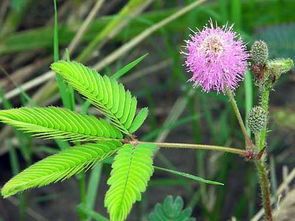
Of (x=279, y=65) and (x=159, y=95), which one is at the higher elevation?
(x=159, y=95)

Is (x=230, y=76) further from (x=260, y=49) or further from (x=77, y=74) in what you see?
(x=77, y=74)

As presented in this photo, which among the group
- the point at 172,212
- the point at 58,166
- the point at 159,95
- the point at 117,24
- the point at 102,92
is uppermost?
the point at 117,24

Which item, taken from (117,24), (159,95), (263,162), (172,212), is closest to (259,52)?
(263,162)

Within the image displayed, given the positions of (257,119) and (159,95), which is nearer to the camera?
(257,119)

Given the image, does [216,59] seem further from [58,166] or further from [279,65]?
[58,166]

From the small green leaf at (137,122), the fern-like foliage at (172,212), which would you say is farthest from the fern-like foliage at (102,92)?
the fern-like foliage at (172,212)

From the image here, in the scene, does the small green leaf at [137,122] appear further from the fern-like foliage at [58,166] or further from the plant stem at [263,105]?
the plant stem at [263,105]
